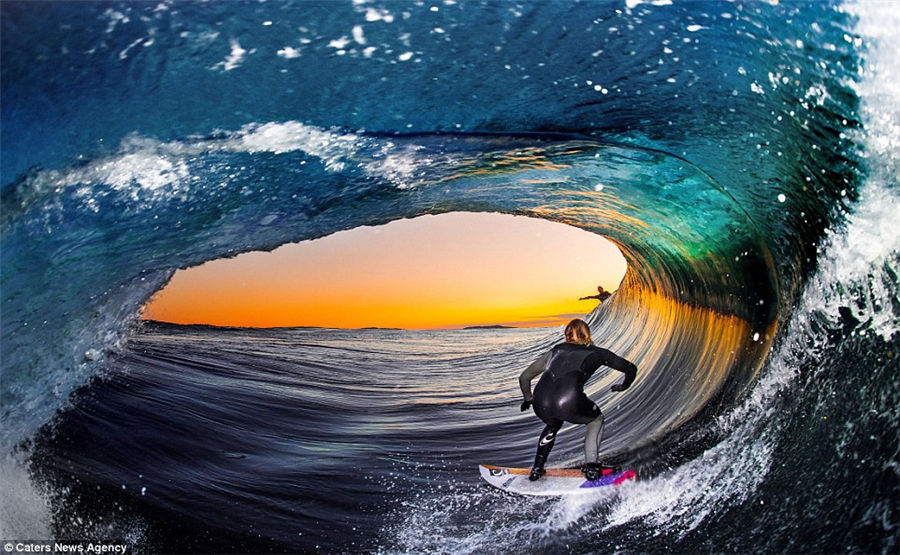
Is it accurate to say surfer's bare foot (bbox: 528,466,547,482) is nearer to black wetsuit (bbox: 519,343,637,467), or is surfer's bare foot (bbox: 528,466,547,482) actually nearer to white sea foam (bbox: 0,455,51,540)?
black wetsuit (bbox: 519,343,637,467)

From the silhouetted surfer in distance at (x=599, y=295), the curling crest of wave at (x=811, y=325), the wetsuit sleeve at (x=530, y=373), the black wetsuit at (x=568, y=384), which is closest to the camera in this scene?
the curling crest of wave at (x=811, y=325)

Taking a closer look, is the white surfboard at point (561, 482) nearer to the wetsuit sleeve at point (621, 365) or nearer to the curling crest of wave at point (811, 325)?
the curling crest of wave at point (811, 325)

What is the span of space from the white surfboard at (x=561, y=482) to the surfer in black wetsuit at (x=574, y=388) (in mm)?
54

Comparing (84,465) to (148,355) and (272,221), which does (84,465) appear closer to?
(148,355)

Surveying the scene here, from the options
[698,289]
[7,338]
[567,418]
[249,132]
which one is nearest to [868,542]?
[567,418]

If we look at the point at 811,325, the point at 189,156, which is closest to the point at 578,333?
the point at 811,325

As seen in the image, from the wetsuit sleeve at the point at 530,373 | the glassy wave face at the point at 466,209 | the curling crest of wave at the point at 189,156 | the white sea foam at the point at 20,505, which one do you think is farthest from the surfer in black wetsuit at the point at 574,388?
the white sea foam at the point at 20,505

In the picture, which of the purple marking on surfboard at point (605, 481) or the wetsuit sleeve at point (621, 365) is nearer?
the wetsuit sleeve at point (621, 365)

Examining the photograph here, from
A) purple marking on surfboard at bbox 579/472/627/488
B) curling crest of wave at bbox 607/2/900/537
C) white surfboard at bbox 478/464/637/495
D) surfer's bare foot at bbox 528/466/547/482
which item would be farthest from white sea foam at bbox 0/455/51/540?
curling crest of wave at bbox 607/2/900/537

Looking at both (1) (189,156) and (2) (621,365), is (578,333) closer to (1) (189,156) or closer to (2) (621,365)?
(2) (621,365)

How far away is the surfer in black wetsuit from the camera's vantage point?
279 centimetres

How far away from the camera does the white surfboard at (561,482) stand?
2855mm

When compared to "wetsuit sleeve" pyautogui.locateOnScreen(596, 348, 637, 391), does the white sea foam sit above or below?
below

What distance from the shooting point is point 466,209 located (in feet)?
11.8
